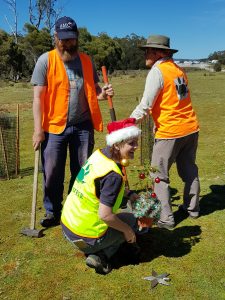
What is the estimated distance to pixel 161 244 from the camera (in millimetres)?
4742

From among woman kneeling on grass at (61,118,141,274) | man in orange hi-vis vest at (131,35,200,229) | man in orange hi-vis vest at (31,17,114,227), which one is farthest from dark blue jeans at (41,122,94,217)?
woman kneeling on grass at (61,118,141,274)

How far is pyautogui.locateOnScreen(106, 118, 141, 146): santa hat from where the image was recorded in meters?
3.65

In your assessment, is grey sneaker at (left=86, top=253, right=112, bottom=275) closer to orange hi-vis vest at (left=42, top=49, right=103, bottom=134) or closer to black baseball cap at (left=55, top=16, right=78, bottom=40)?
orange hi-vis vest at (left=42, top=49, right=103, bottom=134)

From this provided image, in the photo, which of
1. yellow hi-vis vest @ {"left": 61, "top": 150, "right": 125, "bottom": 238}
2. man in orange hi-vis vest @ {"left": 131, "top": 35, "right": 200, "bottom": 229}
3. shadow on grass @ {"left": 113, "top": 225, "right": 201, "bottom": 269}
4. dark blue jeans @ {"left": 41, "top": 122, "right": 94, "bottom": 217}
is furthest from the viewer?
dark blue jeans @ {"left": 41, "top": 122, "right": 94, "bottom": 217}

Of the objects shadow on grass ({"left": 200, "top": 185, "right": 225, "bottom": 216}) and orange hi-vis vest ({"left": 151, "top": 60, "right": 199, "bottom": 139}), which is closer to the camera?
orange hi-vis vest ({"left": 151, "top": 60, "right": 199, "bottom": 139})

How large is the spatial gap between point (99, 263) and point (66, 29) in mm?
2580

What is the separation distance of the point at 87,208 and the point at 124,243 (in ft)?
2.64

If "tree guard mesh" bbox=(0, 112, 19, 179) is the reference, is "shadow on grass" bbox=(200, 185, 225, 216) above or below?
below

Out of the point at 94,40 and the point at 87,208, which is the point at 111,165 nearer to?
the point at 87,208

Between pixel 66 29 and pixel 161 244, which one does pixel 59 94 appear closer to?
pixel 66 29

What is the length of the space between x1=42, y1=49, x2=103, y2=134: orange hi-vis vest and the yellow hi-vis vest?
45.9 inches

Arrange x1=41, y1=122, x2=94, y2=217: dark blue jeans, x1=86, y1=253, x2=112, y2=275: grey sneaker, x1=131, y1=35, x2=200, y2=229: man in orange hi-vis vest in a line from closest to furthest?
x1=86, y1=253, x2=112, y2=275: grey sneaker, x1=131, y1=35, x2=200, y2=229: man in orange hi-vis vest, x1=41, y1=122, x2=94, y2=217: dark blue jeans

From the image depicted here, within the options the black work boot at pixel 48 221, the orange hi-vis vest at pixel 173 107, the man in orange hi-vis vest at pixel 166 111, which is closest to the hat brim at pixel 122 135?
the man in orange hi-vis vest at pixel 166 111

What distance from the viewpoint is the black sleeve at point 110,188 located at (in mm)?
3633
